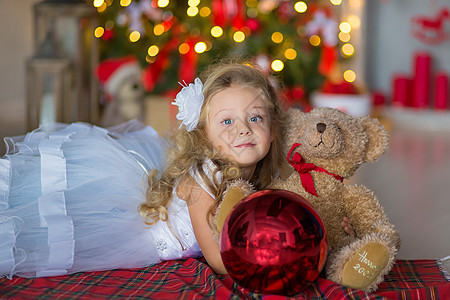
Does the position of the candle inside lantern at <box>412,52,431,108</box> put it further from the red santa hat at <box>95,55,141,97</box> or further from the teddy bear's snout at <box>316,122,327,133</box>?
the teddy bear's snout at <box>316,122,327,133</box>

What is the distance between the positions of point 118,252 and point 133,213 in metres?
0.10

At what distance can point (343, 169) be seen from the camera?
1492 mm

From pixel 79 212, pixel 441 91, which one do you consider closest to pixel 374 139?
pixel 79 212

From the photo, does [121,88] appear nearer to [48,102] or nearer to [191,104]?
[48,102]

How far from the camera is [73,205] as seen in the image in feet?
5.00

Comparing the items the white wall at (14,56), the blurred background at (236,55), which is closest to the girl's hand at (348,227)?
the blurred background at (236,55)

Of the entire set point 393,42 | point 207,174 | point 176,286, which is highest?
point 393,42

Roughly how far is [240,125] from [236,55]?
65.4 inches

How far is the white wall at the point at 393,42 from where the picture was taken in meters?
3.97

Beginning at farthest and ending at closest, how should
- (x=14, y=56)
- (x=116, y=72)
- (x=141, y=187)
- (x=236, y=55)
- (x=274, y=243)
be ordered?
(x=14, y=56) → (x=116, y=72) → (x=236, y=55) → (x=141, y=187) → (x=274, y=243)

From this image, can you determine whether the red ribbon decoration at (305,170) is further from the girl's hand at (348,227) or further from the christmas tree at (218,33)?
the christmas tree at (218,33)

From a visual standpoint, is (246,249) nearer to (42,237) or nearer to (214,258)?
(214,258)

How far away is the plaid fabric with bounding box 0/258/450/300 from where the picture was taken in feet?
4.32

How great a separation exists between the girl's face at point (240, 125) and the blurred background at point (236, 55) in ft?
4.44
